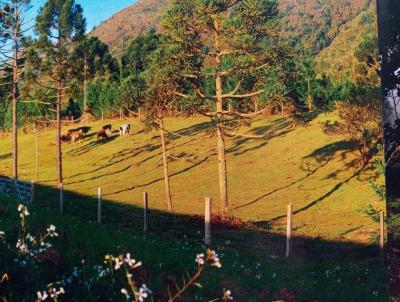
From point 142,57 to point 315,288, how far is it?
126 ft

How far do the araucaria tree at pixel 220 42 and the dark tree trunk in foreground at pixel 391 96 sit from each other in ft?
73.3

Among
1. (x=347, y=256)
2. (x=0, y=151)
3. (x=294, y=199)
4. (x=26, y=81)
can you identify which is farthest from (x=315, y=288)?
(x=0, y=151)

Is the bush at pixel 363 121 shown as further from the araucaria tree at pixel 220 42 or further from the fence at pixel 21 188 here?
the fence at pixel 21 188

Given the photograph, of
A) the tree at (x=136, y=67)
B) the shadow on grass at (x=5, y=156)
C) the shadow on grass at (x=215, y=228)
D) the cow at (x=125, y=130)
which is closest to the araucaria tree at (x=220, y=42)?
the tree at (x=136, y=67)

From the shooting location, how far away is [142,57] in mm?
45031

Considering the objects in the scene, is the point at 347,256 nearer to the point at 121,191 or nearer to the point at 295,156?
the point at 121,191

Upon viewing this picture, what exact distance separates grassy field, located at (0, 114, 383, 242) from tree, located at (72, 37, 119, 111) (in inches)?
294

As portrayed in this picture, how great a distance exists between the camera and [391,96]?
164 inches

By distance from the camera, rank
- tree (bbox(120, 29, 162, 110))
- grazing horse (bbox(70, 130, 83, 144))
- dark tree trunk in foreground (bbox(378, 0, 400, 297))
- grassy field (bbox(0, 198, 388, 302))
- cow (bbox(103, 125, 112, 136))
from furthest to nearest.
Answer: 1. cow (bbox(103, 125, 112, 136))
2. grazing horse (bbox(70, 130, 83, 144))
3. tree (bbox(120, 29, 162, 110))
4. grassy field (bbox(0, 198, 388, 302))
5. dark tree trunk in foreground (bbox(378, 0, 400, 297))

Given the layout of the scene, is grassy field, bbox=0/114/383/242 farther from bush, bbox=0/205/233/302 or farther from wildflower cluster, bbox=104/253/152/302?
wildflower cluster, bbox=104/253/152/302

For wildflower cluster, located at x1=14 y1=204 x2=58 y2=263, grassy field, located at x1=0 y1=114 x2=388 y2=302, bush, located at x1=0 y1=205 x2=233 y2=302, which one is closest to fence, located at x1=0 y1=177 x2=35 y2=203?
grassy field, located at x1=0 y1=114 x2=388 y2=302

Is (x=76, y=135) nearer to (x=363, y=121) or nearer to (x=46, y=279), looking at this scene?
(x=363, y=121)

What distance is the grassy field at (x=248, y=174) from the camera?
28594 mm

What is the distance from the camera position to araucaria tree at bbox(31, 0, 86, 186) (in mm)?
32906
